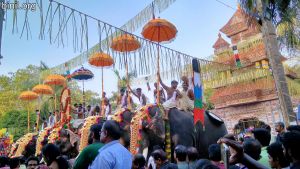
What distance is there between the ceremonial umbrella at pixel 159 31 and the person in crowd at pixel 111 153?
4.98 meters

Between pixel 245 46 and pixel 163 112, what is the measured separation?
12.6 metres

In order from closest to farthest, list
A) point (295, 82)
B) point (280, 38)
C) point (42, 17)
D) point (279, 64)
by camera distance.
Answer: point (42, 17) < point (279, 64) < point (280, 38) < point (295, 82)

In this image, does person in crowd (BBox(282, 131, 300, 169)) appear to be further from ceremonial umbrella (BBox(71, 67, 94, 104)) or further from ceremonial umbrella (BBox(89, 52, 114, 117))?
ceremonial umbrella (BBox(71, 67, 94, 104))

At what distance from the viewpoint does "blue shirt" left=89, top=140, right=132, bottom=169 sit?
2768 mm

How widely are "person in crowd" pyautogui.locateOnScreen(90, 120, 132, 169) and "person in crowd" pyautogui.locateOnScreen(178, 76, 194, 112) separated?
18.3 ft

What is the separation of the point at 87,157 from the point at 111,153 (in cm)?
32

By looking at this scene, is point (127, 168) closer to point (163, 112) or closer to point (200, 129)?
point (163, 112)

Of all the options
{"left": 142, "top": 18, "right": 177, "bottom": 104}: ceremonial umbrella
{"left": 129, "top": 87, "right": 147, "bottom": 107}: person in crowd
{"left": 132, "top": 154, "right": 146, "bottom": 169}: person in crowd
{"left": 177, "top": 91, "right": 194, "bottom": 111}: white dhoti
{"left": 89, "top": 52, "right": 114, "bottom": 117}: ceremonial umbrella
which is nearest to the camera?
{"left": 132, "top": 154, "right": 146, "bottom": 169}: person in crowd

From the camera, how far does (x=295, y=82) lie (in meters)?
18.8

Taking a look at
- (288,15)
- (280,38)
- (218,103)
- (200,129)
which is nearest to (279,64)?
(288,15)

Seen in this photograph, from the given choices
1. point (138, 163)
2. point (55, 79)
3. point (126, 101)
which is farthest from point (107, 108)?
point (138, 163)

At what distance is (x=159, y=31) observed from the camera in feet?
27.0

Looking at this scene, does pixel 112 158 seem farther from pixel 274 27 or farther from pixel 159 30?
pixel 274 27

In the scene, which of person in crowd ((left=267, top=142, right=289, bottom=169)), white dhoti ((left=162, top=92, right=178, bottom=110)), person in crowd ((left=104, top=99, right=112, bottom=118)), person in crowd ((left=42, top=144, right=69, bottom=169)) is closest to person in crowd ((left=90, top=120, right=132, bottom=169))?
person in crowd ((left=42, top=144, right=69, bottom=169))
